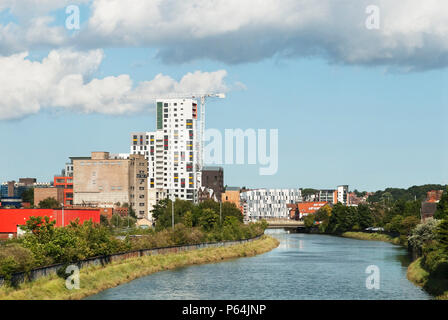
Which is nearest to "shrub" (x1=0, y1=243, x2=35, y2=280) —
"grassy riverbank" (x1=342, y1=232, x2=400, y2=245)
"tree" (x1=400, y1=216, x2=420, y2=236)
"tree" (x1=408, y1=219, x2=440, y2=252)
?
"tree" (x1=408, y1=219, x2=440, y2=252)

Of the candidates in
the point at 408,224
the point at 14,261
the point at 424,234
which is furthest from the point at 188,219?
the point at 14,261

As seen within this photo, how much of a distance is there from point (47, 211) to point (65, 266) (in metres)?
65.2

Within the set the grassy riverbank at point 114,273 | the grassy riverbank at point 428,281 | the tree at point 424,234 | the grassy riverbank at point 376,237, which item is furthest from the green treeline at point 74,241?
the grassy riverbank at point 376,237

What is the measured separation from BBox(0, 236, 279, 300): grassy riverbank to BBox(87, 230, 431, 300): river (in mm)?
1452

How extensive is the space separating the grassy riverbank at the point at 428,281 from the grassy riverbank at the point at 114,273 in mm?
29111

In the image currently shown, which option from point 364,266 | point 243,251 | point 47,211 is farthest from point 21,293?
point 47,211

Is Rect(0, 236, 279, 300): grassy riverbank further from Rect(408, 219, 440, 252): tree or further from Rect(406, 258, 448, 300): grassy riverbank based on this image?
Rect(406, 258, 448, 300): grassy riverbank

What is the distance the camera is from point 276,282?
74.5 m

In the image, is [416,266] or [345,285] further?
[416,266]

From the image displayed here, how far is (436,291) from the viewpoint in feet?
204

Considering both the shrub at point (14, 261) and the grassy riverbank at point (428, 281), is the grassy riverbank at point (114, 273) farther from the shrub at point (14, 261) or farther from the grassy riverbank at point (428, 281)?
the grassy riverbank at point (428, 281)

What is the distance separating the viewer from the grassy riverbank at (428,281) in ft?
200
